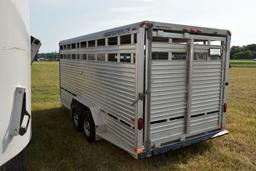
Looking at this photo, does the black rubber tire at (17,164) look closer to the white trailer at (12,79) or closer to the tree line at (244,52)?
the white trailer at (12,79)

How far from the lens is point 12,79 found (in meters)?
1.80

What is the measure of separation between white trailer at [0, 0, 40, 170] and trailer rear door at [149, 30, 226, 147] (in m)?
1.95

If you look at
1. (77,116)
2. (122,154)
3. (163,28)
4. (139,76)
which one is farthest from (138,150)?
(77,116)

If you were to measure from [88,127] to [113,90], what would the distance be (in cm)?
130

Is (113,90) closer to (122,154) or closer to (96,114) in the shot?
(96,114)

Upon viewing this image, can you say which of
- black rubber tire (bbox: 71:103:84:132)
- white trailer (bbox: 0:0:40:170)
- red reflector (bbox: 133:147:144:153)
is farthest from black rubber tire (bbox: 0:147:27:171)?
black rubber tire (bbox: 71:103:84:132)

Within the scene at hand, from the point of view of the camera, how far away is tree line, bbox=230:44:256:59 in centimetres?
9382

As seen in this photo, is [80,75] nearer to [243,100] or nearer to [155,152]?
[155,152]

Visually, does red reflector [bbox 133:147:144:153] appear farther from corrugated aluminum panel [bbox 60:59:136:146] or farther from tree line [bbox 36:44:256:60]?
tree line [bbox 36:44:256:60]

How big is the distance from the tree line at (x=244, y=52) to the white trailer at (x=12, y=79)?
323ft

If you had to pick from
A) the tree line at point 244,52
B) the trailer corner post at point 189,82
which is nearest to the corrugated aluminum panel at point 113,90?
the trailer corner post at point 189,82

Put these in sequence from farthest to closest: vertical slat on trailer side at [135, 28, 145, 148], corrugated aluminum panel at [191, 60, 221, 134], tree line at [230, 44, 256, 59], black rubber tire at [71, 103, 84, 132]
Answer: tree line at [230, 44, 256, 59] < black rubber tire at [71, 103, 84, 132] < corrugated aluminum panel at [191, 60, 221, 134] < vertical slat on trailer side at [135, 28, 145, 148]

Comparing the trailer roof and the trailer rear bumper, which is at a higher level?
the trailer roof

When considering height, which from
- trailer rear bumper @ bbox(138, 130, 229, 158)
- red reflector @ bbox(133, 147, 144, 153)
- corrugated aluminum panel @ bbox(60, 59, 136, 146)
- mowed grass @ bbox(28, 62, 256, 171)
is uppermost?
corrugated aluminum panel @ bbox(60, 59, 136, 146)
